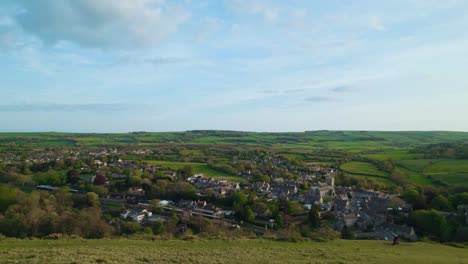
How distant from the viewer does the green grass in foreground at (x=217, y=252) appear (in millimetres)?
13289

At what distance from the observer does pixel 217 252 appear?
595 inches

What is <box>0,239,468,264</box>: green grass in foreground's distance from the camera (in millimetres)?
13289

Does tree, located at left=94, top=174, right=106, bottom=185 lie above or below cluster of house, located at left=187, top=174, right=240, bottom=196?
above

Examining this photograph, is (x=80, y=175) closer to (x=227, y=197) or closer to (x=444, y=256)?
(x=227, y=197)

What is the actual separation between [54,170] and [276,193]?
44.7 metres

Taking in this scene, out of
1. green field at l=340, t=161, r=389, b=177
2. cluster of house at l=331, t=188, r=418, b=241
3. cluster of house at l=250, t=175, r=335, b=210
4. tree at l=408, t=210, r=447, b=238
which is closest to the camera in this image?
cluster of house at l=331, t=188, r=418, b=241

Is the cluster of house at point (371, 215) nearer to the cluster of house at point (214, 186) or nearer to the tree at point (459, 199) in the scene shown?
the tree at point (459, 199)

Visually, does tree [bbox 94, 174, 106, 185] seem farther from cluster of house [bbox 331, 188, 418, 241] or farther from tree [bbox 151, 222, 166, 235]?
cluster of house [bbox 331, 188, 418, 241]

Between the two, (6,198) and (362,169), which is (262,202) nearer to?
(6,198)

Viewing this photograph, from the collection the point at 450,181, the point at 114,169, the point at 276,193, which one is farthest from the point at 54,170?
the point at 450,181

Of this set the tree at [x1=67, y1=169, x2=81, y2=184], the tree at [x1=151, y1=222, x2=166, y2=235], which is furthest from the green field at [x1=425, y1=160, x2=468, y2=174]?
the tree at [x1=67, y1=169, x2=81, y2=184]

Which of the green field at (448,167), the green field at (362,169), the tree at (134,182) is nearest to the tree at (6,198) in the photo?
the tree at (134,182)

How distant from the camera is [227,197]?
4597 cm

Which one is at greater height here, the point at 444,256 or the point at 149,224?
the point at 444,256
